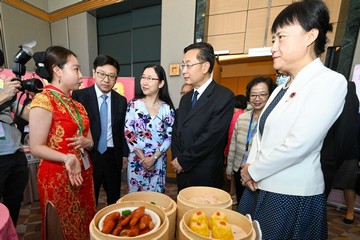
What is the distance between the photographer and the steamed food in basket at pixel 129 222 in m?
0.46

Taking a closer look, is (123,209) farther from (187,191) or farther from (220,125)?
(220,125)

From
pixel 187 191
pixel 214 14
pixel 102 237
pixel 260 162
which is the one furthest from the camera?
pixel 214 14

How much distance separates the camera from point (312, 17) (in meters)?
0.75

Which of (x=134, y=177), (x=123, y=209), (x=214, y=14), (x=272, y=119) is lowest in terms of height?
(x=134, y=177)

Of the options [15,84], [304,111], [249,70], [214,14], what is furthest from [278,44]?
[249,70]

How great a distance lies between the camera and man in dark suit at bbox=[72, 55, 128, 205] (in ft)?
5.38

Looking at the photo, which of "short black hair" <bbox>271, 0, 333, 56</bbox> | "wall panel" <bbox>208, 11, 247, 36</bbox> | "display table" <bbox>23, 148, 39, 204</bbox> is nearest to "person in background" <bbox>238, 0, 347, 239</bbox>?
"short black hair" <bbox>271, 0, 333, 56</bbox>

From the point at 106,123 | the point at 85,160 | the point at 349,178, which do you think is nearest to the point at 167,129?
the point at 106,123

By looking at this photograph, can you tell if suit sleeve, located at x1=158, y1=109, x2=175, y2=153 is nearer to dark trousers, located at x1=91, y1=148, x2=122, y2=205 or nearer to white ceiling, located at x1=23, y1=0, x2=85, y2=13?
dark trousers, located at x1=91, y1=148, x2=122, y2=205

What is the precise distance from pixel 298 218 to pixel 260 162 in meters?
0.25

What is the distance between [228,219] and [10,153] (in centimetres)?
152

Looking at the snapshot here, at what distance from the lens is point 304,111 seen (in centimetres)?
72

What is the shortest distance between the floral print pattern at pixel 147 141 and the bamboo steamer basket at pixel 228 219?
1.04m

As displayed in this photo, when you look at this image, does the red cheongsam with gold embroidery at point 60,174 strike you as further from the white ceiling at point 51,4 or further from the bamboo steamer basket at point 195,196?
the white ceiling at point 51,4
